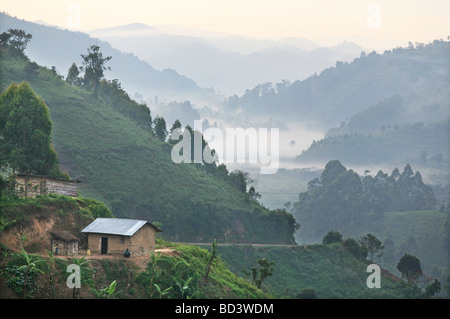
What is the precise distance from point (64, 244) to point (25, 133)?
19.1 meters

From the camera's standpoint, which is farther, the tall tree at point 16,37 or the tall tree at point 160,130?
the tall tree at point 160,130

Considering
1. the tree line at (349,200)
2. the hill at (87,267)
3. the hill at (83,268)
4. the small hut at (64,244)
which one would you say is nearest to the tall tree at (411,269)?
the hill at (87,267)

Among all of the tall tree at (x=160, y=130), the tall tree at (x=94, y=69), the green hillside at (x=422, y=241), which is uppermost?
the tall tree at (x=94, y=69)

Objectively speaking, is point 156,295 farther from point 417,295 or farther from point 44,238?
point 417,295

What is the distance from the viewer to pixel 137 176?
3770 inches

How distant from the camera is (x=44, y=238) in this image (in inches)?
1694

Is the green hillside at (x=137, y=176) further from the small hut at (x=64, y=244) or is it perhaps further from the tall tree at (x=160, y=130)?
the small hut at (x=64, y=244)

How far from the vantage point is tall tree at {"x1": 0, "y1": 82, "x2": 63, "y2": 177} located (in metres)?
57.1

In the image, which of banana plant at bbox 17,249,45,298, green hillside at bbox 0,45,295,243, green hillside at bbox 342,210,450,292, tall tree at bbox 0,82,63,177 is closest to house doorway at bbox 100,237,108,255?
banana plant at bbox 17,249,45,298

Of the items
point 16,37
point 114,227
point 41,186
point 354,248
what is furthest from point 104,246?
point 16,37

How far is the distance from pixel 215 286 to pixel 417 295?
42.5m

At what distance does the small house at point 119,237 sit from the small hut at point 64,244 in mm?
1067

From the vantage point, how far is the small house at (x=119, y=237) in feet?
139

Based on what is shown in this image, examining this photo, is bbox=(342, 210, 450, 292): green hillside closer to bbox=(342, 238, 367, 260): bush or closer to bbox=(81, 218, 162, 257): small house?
bbox=(342, 238, 367, 260): bush
